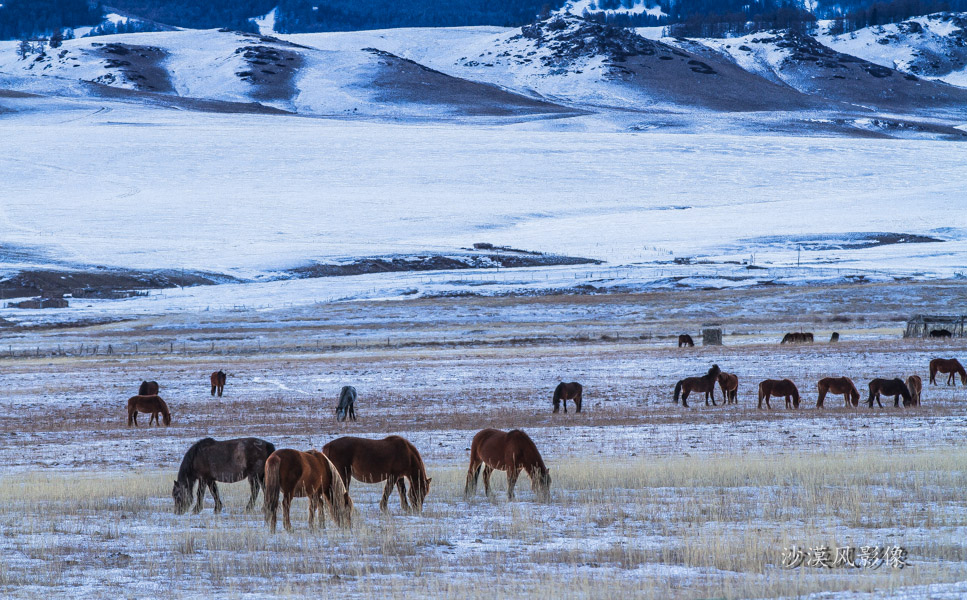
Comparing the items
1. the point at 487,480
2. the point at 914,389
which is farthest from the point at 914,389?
the point at 487,480

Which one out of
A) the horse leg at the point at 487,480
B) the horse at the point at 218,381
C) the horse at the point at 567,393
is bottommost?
the horse at the point at 218,381

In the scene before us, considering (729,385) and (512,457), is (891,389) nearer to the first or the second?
(729,385)

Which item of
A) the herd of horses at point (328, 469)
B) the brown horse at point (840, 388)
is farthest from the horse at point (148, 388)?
the brown horse at point (840, 388)

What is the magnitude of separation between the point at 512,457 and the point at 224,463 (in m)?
2.80

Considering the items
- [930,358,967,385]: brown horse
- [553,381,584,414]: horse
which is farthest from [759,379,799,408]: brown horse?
[930,358,967,385]: brown horse

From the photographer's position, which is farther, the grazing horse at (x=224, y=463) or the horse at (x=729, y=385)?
the horse at (x=729, y=385)

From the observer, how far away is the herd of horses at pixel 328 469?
374 inches

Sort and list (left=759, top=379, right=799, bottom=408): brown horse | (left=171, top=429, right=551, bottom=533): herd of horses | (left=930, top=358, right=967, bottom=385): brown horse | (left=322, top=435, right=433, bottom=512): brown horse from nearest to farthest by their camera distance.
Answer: (left=171, top=429, right=551, bottom=533): herd of horses → (left=322, top=435, right=433, bottom=512): brown horse → (left=759, top=379, right=799, bottom=408): brown horse → (left=930, top=358, right=967, bottom=385): brown horse

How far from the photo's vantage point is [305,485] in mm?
9500

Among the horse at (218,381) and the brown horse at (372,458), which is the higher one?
the brown horse at (372,458)

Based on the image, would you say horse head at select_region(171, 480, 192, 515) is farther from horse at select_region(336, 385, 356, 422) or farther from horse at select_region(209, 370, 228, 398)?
horse at select_region(209, 370, 228, 398)

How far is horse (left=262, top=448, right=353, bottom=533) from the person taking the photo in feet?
30.7

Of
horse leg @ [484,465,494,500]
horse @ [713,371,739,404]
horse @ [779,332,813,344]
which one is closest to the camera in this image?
horse leg @ [484,465,494,500]

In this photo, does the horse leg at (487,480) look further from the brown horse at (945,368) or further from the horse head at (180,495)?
the brown horse at (945,368)
